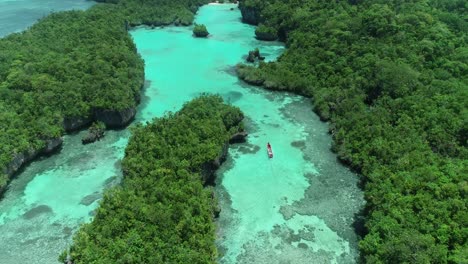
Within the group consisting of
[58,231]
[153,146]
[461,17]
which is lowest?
[58,231]

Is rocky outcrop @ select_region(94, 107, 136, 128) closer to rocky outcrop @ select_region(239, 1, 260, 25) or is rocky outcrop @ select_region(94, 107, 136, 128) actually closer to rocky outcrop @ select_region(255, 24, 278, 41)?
rocky outcrop @ select_region(255, 24, 278, 41)

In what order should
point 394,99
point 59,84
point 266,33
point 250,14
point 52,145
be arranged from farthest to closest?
point 250,14 < point 266,33 < point 59,84 < point 394,99 < point 52,145

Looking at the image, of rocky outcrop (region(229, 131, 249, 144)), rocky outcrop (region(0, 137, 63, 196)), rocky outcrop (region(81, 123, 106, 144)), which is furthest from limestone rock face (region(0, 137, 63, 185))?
rocky outcrop (region(229, 131, 249, 144))

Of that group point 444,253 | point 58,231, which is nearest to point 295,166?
point 444,253

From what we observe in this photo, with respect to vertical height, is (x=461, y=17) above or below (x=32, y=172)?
above

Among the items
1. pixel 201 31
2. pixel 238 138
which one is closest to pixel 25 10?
pixel 201 31

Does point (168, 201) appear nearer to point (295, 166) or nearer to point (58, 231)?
point (58, 231)

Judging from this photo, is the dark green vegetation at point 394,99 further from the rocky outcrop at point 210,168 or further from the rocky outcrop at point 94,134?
the rocky outcrop at point 94,134

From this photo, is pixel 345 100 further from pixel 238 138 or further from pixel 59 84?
pixel 59 84
